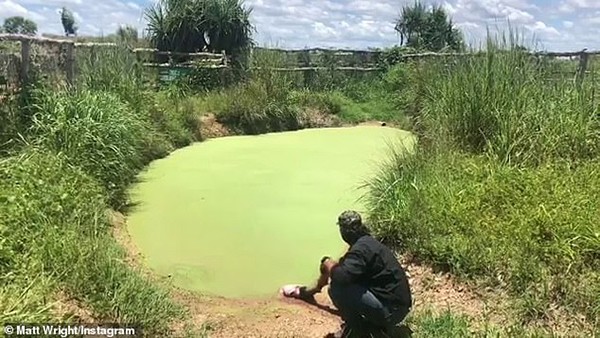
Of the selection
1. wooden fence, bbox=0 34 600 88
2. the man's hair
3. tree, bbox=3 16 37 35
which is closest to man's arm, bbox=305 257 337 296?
the man's hair

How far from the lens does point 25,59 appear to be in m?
6.42

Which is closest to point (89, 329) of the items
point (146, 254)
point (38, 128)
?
point (146, 254)

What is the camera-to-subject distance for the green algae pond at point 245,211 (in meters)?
4.58

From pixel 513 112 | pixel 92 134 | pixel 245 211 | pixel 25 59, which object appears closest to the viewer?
pixel 513 112

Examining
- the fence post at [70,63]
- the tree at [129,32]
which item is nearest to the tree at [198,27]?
the tree at [129,32]

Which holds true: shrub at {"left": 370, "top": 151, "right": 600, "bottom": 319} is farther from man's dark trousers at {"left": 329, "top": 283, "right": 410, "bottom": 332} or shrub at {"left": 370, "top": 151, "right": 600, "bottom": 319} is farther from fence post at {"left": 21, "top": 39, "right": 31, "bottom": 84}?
fence post at {"left": 21, "top": 39, "right": 31, "bottom": 84}

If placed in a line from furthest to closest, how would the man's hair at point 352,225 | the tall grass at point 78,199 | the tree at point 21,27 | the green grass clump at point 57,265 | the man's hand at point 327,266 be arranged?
1. the tree at point 21,27
2. the man's hand at point 327,266
3. the man's hair at point 352,225
4. the tall grass at point 78,199
5. the green grass clump at point 57,265

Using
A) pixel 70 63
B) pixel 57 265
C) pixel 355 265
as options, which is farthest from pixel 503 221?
pixel 70 63

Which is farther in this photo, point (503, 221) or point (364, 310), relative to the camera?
point (503, 221)

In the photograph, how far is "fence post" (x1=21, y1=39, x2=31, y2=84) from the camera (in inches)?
252

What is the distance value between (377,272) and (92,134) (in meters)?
3.68

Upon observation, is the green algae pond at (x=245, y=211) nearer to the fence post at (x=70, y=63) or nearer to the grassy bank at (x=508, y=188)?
the grassy bank at (x=508, y=188)

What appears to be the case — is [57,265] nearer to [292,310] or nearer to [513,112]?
[292,310]

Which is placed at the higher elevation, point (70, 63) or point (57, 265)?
point (70, 63)
